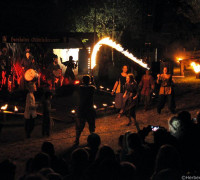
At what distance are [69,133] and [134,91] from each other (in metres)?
2.45

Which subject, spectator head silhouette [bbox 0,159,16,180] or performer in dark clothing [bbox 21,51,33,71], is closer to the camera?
spectator head silhouette [bbox 0,159,16,180]

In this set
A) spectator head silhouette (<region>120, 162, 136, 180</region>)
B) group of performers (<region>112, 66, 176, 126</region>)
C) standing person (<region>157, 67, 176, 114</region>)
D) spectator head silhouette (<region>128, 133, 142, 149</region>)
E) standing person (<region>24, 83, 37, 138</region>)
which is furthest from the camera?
standing person (<region>157, 67, 176, 114</region>)

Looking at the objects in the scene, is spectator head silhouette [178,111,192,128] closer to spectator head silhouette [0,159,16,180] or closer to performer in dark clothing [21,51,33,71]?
spectator head silhouette [0,159,16,180]

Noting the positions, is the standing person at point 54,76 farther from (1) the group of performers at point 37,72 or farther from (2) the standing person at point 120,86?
(2) the standing person at point 120,86

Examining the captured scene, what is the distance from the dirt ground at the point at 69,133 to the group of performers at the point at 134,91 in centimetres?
42

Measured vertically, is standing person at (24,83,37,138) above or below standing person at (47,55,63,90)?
below

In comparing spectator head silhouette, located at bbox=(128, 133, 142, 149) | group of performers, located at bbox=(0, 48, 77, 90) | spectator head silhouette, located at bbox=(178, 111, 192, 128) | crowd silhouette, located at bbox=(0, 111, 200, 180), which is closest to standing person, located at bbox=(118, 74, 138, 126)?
crowd silhouette, located at bbox=(0, 111, 200, 180)

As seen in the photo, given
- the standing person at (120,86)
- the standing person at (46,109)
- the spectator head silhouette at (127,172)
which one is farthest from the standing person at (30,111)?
the spectator head silhouette at (127,172)

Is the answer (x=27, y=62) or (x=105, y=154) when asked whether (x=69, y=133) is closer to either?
(x=105, y=154)

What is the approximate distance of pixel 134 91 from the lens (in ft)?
39.0

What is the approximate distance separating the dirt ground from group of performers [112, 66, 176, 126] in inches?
16.4

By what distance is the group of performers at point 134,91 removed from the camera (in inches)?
460

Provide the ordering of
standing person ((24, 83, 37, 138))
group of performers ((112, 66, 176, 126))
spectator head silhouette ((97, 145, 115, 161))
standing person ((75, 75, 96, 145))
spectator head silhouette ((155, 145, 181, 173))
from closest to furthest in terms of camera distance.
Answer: spectator head silhouette ((155, 145, 181, 173))
spectator head silhouette ((97, 145, 115, 161))
standing person ((75, 75, 96, 145))
standing person ((24, 83, 37, 138))
group of performers ((112, 66, 176, 126))

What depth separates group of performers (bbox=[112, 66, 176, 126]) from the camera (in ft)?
38.4
